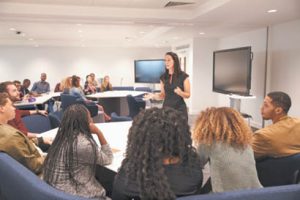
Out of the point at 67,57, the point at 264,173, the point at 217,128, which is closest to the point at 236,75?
the point at 264,173

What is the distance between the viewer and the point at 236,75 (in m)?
6.64

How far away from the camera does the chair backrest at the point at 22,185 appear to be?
1.28 metres

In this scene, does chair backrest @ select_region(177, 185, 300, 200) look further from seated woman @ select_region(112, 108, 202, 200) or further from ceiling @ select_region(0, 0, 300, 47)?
ceiling @ select_region(0, 0, 300, 47)

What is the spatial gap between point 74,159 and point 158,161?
638mm

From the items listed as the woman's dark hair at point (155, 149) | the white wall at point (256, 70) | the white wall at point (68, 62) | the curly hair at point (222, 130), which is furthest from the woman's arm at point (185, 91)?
the white wall at point (68, 62)

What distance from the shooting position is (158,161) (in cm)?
131

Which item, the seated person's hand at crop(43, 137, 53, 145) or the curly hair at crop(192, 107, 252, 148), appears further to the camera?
the seated person's hand at crop(43, 137, 53, 145)

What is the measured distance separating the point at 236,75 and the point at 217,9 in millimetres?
2040

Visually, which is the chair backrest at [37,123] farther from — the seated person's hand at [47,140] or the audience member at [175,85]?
the audience member at [175,85]

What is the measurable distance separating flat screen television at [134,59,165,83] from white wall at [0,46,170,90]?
261 centimetres

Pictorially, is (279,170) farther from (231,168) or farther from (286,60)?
(286,60)

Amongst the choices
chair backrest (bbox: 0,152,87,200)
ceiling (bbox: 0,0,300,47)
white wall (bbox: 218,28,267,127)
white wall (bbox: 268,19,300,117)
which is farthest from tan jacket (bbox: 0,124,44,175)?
white wall (bbox: 218,28,267,127)

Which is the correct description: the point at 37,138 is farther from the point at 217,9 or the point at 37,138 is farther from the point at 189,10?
the point at 189,10

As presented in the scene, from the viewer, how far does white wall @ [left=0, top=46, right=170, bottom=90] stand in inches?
503
